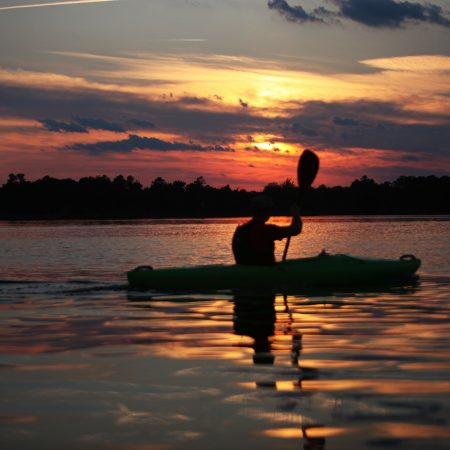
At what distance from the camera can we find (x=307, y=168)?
14.4 m

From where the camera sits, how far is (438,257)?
2273 centimetres

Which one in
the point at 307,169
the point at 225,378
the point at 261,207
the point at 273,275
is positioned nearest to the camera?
the point at 225,378

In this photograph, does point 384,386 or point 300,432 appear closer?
point 300,432

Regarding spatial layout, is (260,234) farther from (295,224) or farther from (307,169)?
(307,169)

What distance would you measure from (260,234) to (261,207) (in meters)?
0.42

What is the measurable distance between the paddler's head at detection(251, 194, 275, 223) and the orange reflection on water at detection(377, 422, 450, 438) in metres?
7.87

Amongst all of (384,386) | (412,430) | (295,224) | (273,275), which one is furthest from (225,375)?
(273,275)

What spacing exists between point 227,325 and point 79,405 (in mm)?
3776

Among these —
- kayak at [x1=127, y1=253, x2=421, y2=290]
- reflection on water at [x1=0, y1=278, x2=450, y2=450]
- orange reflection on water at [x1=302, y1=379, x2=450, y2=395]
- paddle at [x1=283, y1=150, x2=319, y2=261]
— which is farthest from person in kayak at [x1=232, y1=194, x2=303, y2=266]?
orange reflection on water at [x1=302, y1=379, x2=450, y2=395]

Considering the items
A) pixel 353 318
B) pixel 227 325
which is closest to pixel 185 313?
pixel 227 325

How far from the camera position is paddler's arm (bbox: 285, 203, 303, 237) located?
11.7m

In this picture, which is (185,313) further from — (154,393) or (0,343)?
(154,393)

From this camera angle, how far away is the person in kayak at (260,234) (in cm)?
1198

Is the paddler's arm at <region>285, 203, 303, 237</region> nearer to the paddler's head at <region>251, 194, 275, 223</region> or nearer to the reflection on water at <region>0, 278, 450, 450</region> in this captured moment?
the paddler's head at <region>251, 194, 275, 223</region>
